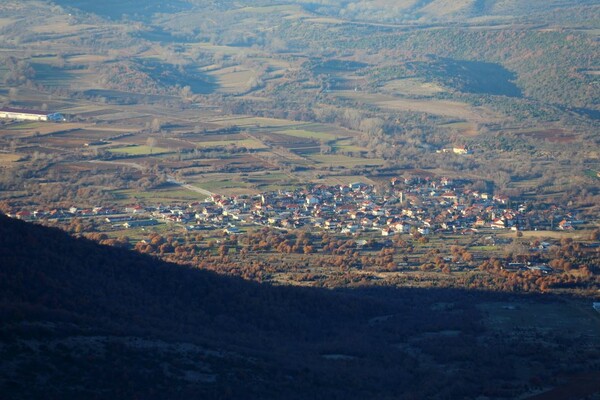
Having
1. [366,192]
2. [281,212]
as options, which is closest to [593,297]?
[281,212]

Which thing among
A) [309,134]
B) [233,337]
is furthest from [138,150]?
[233,337]

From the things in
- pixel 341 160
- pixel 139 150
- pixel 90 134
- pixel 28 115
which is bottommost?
pixel 341 160

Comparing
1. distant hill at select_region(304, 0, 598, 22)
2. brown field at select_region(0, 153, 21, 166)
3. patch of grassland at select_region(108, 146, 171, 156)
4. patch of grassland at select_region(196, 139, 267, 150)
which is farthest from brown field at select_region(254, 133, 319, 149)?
distant hill at select_region(304, 0, 598, 22)

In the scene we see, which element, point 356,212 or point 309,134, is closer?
point 356,212

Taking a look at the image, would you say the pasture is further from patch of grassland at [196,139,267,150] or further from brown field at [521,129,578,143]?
brown field at [521,129,578,143]

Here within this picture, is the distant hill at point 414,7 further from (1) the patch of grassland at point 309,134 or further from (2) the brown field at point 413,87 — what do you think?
(1) the patch of grassland at point 309,134

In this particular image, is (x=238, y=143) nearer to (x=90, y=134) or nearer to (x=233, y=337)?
(x=90, y=134)
